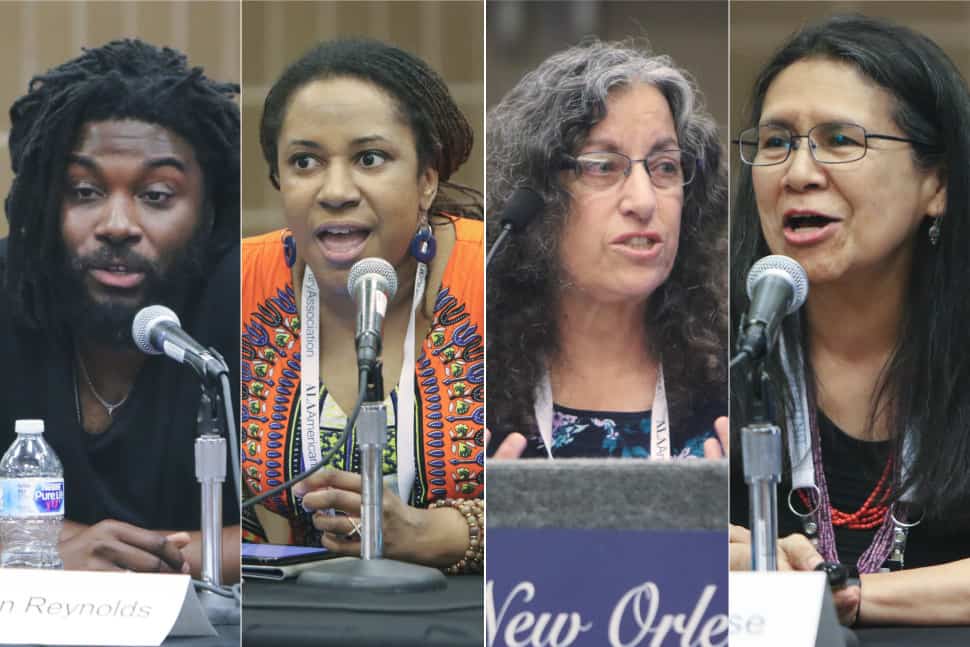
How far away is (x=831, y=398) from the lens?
2709 millimetres

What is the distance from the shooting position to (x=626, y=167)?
2395mm

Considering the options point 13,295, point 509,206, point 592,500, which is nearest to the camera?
point 592,500

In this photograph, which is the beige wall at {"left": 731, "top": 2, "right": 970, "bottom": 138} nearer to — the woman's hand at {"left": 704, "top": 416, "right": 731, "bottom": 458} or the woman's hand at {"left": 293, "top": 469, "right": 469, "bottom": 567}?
the woman's hand at {"left": 704, "top": 416, "right": 731, "bottom": 458}

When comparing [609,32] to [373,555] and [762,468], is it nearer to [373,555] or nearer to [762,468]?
[762,468]

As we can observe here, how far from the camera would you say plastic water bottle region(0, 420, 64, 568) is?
9.31ft

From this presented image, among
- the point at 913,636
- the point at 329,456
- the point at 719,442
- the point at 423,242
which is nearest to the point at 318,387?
the point at 329,456

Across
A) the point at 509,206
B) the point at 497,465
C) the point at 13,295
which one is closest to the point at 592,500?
the point at 497,465

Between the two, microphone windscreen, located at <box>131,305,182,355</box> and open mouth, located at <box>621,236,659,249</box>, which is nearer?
open mouth, located at <box>621,236,659,249</box>

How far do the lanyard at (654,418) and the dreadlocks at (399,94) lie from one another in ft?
1.64

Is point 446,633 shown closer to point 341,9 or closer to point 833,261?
point 833,261

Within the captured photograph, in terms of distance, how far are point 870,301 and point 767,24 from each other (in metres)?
0.58

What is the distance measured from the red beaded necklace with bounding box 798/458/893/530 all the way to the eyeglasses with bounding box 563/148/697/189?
2.39ft

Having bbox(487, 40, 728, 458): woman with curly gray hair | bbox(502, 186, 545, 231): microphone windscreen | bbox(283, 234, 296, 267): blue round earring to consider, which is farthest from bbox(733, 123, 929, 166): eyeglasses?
bbox(283, 234, 296, 267): blue round earring

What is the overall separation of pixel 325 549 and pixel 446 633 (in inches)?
14.0
